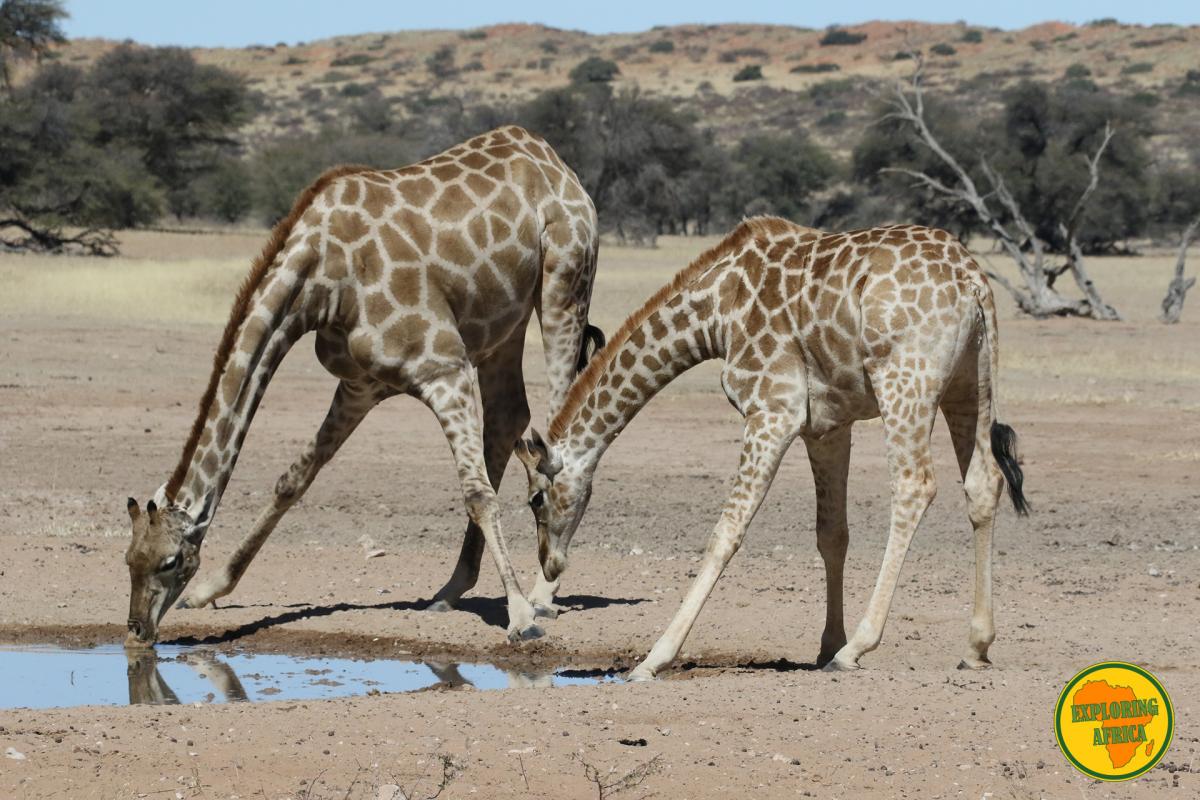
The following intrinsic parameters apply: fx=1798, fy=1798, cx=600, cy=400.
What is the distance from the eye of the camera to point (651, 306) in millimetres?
7941

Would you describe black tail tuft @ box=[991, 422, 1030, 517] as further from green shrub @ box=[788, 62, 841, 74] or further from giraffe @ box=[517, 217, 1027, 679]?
green shrub @ box=[788, 62, 841, 74]

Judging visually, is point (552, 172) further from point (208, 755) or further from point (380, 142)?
point (380, 142)

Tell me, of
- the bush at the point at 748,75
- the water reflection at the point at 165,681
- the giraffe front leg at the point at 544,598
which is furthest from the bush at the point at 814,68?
the water reflection at the point at 165,681

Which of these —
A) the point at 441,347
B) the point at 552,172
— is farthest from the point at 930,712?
the point at 552,172

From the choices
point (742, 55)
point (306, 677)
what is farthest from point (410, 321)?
point (742, 55)

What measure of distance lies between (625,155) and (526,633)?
1603 inches

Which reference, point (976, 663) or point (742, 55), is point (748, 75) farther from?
point (976, 663)

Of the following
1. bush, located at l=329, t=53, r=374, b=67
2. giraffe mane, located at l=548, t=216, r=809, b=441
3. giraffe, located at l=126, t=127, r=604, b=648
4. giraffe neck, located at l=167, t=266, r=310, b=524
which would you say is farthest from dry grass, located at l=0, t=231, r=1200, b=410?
bush, located at l=329, t=53, r=374, b=67

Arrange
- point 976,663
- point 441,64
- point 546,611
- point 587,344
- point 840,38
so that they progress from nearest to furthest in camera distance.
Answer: point 976,663 → point 546,611 → point 587,344 → point 441,64 → point 840,38

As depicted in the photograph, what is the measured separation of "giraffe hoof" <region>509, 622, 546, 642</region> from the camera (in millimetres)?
8047

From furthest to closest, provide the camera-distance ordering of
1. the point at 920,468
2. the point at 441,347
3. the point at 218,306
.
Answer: the point at 218,306, the point at 441,347, the point at 920,468

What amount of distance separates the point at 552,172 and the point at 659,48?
111465 mm

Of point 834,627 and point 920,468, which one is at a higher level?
point 920,468

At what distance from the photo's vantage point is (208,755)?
5.54 m
